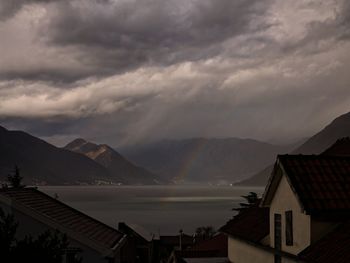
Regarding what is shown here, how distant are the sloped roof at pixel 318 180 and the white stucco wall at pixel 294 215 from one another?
18.3 inches

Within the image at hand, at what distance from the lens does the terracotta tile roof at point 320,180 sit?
18.0 m

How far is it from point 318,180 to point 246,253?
9.34 m

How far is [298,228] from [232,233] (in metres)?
10.7

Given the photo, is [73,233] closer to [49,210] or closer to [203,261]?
[49,210]

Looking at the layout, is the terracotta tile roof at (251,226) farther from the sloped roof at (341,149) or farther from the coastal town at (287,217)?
the sloped roof at (341,149)

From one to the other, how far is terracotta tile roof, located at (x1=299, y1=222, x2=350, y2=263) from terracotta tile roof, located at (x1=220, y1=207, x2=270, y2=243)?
6.35m

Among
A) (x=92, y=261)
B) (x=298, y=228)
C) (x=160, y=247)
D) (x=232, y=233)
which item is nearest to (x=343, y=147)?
(x=232, y=233)

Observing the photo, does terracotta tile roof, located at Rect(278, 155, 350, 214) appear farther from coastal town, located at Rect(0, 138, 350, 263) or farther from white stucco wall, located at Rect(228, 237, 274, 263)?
white stucco wall, located at Rect(228, 237, 274, 263)

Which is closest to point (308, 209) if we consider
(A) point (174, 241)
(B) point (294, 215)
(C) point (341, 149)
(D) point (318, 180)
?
(B) point (294, 215)

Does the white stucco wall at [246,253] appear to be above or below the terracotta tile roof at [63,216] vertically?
below

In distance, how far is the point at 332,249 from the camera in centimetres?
1639

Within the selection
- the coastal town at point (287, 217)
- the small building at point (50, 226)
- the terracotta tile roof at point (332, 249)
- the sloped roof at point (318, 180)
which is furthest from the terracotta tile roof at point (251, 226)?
the small building at point (50, 226)

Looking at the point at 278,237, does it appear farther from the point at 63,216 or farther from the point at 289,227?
the point at 63,216

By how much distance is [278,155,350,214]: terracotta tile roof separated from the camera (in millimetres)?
17984
